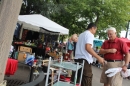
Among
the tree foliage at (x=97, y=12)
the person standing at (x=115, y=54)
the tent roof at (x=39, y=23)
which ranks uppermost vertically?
the tree foliage at (x=97, y=12)

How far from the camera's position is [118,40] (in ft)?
15.4

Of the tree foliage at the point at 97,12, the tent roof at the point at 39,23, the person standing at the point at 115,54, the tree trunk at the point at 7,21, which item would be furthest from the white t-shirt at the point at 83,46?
the tree foliage at the point at 97,12

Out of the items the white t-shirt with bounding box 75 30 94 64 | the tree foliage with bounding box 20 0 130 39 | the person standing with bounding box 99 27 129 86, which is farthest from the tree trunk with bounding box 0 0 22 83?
the tree foliage with bounding box 20 0 130 39

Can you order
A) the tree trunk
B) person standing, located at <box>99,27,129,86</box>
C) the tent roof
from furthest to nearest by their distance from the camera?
the tent roof
person standing, located at <box>99,27,129,86</box>
the tree trunk

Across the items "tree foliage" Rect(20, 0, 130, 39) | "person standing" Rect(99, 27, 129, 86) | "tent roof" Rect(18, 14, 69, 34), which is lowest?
"person standing" Rect(99, 27, 129, 86)

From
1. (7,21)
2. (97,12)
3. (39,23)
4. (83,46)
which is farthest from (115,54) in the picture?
(97,12)

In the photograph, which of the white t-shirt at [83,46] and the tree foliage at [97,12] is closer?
the white t-shirt at [83,46]

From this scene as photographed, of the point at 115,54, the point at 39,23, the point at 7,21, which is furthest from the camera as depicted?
the point at 39,23


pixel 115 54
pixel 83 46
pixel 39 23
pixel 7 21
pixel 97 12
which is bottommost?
pixel 115 54

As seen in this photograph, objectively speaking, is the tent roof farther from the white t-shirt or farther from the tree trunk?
the tree trunk

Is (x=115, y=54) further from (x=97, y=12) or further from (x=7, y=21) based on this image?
(x=97, y=12)

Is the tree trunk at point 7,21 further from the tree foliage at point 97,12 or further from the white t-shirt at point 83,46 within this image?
the tree foliage at point 97,12

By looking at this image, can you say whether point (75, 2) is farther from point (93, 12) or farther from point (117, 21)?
point (117, 21)

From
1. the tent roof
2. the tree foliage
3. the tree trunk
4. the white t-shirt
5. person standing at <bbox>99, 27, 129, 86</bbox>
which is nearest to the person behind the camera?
the tree trunk
